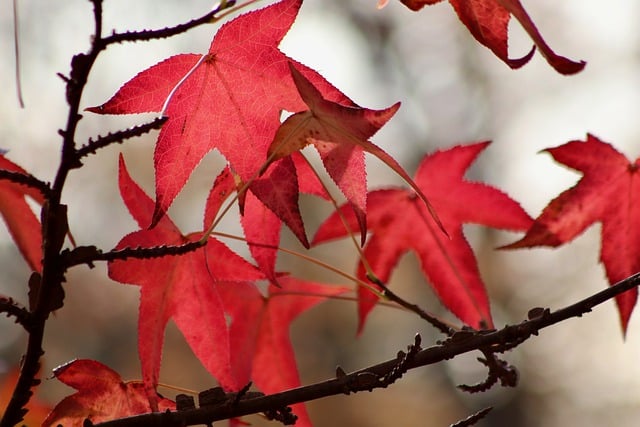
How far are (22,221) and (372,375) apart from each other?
0.45 m

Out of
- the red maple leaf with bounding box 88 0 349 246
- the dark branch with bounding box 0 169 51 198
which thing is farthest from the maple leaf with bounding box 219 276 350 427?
the dark branch with bounding box 0 169 51 198

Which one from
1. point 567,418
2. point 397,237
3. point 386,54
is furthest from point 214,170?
point 397,237

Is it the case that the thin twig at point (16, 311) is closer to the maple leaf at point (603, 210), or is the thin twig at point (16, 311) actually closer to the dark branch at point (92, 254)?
the dark branch at point (92, 254)

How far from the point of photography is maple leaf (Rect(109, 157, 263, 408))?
813mm

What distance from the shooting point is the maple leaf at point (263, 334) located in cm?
109

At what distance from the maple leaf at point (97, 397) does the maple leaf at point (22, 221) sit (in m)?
0.13

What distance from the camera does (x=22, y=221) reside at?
861mm

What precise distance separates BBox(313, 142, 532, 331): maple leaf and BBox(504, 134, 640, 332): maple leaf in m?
0.06

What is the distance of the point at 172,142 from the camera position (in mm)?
764

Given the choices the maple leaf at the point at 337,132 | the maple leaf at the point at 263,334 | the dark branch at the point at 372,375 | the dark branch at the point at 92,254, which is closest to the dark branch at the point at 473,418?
the dark branch at the point at 372,375

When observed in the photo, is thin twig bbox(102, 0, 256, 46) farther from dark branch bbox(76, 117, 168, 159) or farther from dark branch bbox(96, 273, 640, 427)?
dark branch bbox(96, 273, 640, 427)

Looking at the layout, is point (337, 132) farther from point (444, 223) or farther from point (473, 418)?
point (444, 223)

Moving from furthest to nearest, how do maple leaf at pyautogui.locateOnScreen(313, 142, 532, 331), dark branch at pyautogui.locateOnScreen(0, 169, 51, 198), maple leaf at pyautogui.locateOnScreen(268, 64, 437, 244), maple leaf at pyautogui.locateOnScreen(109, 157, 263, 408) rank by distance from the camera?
1. maple leaf at pyautogui.locateOnScreen(313, 142, 532, 331)
2. maple leaf at pyautogui.locateOnScreen(109, 157, 263, 408)
3. maple leaf at pyautogui.locateOnScreen(268, 64, 437, 244)
4. dark branch at pyautogui.locateOnScreen(0, 169, 51, 198)

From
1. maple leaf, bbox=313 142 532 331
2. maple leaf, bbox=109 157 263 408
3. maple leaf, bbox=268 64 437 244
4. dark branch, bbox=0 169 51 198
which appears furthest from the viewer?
maple leaf, bbox=313 142 532 331
